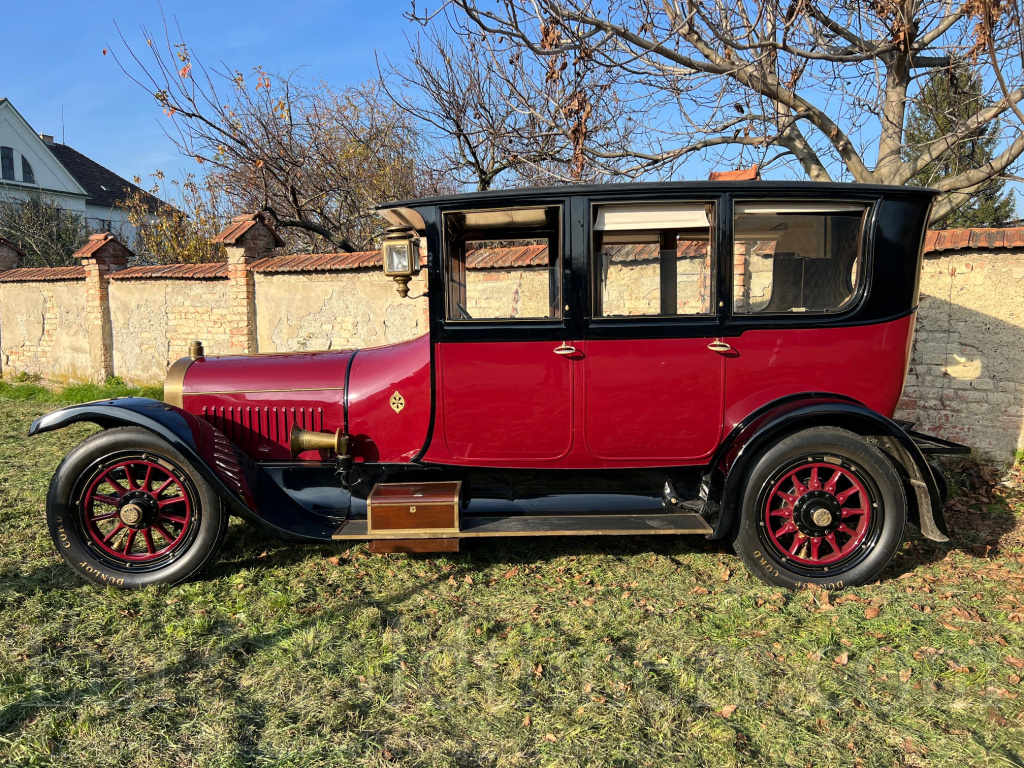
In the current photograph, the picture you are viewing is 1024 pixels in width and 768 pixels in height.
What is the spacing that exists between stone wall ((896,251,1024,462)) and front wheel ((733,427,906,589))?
2518 mm

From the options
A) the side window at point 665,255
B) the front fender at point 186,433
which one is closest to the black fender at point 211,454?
the front fender at point 186,433

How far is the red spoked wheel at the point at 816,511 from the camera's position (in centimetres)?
322

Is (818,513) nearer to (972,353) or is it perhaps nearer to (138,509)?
(972,353)

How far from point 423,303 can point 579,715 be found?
568cm

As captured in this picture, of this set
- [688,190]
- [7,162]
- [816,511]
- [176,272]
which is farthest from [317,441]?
[7,162]

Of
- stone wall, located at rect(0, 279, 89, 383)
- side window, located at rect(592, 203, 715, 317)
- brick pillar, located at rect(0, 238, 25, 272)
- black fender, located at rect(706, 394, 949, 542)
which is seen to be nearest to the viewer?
black fender, located at rect(706, 394, 949, 542)

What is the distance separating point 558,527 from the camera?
327cm

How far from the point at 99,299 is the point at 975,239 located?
10.9m

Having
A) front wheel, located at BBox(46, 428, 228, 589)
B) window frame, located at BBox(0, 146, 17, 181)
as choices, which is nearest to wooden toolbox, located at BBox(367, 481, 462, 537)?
front wheel, located at BBox(46, 428, 228, 589)

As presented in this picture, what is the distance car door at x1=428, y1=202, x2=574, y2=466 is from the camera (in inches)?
131

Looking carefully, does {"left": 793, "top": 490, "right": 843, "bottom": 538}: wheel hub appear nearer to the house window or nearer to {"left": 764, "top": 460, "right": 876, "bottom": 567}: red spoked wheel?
{"left": 764, "top": 460, "right": 876, "bottom": 567}: red spoked wheel

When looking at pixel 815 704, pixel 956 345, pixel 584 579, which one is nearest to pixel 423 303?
pixel 584 579

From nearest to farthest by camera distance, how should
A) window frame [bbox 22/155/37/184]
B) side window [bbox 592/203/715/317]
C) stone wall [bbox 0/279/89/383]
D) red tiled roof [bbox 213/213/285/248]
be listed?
side window [bbox 592/203/715/317] → red tiled roof [bbox 213/213/285/248] → stone wall [bbox 0/279/89/383] → window frame [bbox 22/155/37/184]

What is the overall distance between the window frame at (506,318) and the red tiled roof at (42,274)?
8855 mm
